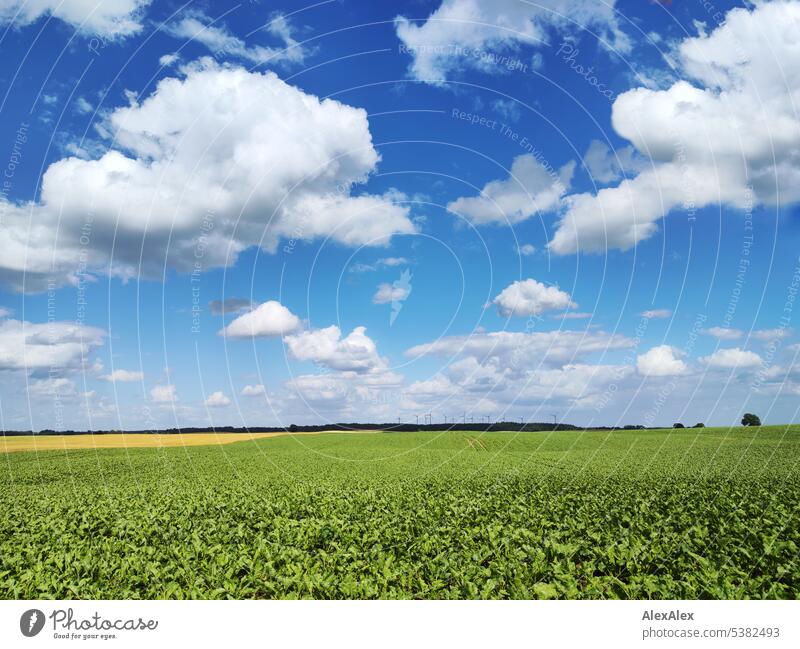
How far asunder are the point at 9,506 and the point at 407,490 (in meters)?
19.0

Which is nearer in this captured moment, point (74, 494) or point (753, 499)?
point (753, 499)

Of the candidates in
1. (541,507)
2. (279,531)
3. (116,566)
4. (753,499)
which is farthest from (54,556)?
(753,499)

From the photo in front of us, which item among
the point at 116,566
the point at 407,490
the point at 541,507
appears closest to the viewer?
the point at 116,566

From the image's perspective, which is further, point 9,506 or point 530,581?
point 9,506

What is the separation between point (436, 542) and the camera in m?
15.6

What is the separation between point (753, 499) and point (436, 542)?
683 inches

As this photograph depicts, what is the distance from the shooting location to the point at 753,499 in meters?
24.2

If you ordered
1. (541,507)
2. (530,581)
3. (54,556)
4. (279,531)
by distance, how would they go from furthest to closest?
(541,507)
(279,531)
(54,556)
(530,581)

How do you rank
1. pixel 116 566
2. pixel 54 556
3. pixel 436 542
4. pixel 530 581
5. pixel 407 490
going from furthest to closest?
pixel 407 490 < pixel 436 542 < pixel 54 556 < pixel 116 566 < pixel 530 581
